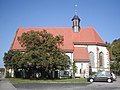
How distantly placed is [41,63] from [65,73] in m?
14.7

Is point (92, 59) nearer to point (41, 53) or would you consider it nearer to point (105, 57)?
point (105, 57)

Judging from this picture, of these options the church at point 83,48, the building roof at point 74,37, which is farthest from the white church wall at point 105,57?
the building roof at point 74,37

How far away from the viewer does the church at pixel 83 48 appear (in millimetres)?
55031

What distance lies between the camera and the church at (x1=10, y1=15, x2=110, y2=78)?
55031 millimetres

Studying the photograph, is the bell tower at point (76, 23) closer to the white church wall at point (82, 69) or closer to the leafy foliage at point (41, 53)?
the white church wall at point (82, 69)

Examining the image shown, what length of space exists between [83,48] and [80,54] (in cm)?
278

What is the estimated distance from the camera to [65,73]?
178ft

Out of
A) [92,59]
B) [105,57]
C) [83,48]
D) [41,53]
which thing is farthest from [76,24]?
[41,53]

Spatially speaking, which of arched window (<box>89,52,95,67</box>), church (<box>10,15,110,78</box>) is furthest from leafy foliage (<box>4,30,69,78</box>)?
arched window (<box>89,52,95,67</box>)

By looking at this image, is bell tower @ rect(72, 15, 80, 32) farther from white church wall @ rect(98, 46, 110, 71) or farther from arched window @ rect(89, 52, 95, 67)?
white church wall @ rect(98, 46, 110, 71)

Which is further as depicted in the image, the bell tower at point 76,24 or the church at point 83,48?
the bell tower at point 76,24

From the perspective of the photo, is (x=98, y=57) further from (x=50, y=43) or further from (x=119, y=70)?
(x=50, y=43)

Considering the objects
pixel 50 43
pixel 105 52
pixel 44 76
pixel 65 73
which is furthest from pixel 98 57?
pixel 50 43

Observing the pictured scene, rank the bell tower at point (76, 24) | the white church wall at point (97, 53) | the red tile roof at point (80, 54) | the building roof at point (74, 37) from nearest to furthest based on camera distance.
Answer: the red tile roof at point (80, 54) → the building roof at point (74, 37) → the white church wall at point (97, 53) → the bell tower at point (76, 24)
